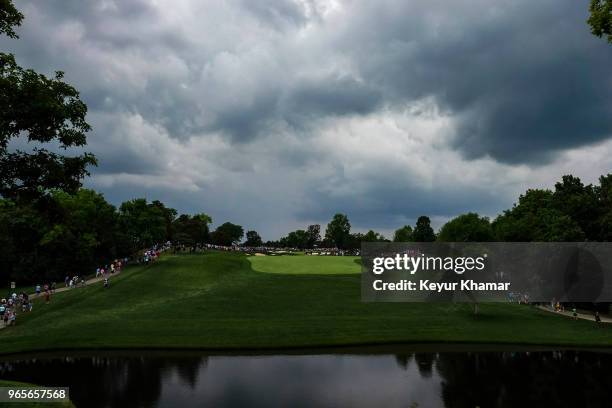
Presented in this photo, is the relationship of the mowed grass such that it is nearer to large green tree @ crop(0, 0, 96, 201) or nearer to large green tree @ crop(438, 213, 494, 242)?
large green tree @ crop(0, 0, 96, 201)

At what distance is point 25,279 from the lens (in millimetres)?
89562

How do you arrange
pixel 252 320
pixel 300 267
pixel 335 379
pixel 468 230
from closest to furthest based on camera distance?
pixel 335 379, pixel 252 320, pixel 300 267, pixel 468 230

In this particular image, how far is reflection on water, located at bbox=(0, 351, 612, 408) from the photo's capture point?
2882cm

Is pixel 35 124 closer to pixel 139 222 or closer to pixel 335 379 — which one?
pixel 335 379

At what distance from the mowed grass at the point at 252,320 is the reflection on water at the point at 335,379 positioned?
472 cm

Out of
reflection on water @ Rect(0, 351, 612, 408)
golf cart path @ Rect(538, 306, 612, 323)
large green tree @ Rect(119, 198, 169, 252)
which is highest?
large green tree @ Rect(119, 198, 169, 252)

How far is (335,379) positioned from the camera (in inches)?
1310

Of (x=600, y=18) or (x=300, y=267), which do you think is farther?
(x=300, y=267)

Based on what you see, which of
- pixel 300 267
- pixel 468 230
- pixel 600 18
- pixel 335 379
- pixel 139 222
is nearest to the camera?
pixel 600 18

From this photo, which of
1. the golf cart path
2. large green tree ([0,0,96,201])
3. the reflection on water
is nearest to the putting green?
the golf cart path

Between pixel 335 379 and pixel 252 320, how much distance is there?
21.5 meters

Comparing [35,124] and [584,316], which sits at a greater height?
[35,124]

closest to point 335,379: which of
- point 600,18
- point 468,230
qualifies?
point 600,18

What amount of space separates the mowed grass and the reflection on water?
4725 millimetres
